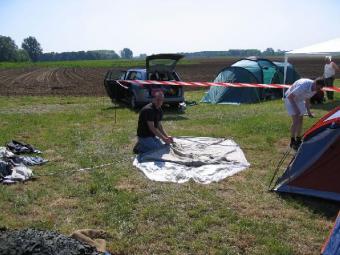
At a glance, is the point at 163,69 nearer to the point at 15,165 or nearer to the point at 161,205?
the point at 15,165

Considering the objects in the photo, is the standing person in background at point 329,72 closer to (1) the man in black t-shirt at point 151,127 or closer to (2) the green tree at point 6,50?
(1) the man in black t-shirt at point 151,127

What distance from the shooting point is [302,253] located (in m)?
4.62

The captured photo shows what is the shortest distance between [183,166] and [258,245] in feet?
10.1

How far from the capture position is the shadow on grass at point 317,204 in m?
5.64

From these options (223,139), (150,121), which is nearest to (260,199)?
(150,121)

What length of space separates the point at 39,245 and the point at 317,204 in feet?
12.5

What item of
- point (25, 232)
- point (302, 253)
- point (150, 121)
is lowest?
point (302, 253)

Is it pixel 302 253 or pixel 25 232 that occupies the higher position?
pixel 25 232

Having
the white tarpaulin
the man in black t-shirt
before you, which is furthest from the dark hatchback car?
the man in black t-shirt

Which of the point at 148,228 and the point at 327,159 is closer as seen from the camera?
the point at 148,228

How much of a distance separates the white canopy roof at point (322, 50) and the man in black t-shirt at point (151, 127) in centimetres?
826

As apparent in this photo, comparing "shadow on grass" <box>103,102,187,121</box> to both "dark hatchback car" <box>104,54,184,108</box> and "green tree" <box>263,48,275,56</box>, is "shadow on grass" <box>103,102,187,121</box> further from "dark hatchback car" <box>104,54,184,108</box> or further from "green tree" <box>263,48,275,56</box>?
"green tree" <box>263,48,275,56</box>

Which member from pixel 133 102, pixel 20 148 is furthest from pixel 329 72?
pixel 20 148

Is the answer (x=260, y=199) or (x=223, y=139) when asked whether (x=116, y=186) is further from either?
(x=223, y=139)
